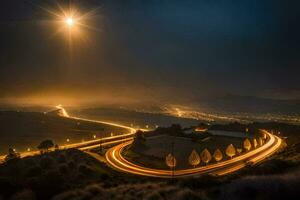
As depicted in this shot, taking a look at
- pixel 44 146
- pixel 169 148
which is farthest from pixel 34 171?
pixel 169 148

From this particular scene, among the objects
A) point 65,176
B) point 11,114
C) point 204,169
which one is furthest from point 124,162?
point 11,114

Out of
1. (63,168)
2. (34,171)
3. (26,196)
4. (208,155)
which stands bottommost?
(34,171)

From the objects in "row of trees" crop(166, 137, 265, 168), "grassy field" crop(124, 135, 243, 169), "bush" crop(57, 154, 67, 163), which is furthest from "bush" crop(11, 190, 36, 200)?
"bush" crop(57, 154, 67, 163)

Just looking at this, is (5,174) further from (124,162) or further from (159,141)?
(159,141)

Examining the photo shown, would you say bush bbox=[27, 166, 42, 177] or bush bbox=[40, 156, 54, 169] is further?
bush bbox=[40, 156, 54, 169]

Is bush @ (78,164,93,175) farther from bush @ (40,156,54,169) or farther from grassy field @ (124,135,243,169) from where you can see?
grassy field @ (124,135,243,169)

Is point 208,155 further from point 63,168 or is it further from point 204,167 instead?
point 63,168
